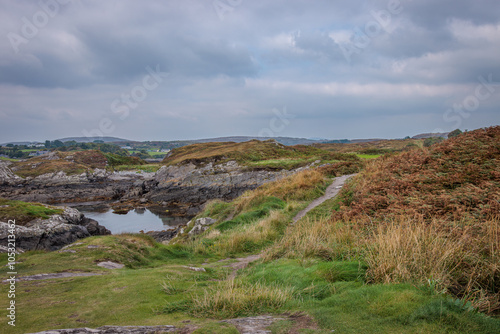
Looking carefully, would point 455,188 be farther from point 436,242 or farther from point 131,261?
point 131,261

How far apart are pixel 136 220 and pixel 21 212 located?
53.4 ft

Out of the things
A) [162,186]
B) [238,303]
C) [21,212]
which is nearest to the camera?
[238,303]

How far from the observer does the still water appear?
3190cm

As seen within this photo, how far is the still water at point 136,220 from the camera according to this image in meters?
31.9

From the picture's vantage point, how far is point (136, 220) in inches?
1423

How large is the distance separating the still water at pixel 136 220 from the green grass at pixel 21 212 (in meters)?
8.88

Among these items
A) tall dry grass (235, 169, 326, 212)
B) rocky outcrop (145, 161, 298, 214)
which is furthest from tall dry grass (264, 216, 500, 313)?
rocky outcrop (145, 161, 298, 214)

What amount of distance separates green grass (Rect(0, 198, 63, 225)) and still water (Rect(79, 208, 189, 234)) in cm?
888

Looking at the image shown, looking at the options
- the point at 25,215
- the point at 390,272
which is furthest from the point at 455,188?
the point at 25,215

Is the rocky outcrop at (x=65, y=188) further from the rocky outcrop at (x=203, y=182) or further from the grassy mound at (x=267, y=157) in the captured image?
the grassy mound at (x=267, y=157)

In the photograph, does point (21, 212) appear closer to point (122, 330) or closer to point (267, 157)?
point (122, 330)

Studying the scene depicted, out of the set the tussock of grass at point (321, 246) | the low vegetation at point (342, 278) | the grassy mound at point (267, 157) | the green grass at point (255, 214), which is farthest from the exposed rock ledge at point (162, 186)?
the tussock of grass at point (321, 246)

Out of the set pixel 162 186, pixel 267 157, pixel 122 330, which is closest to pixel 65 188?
pixel 162 186

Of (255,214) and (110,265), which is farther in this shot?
(255,214)
